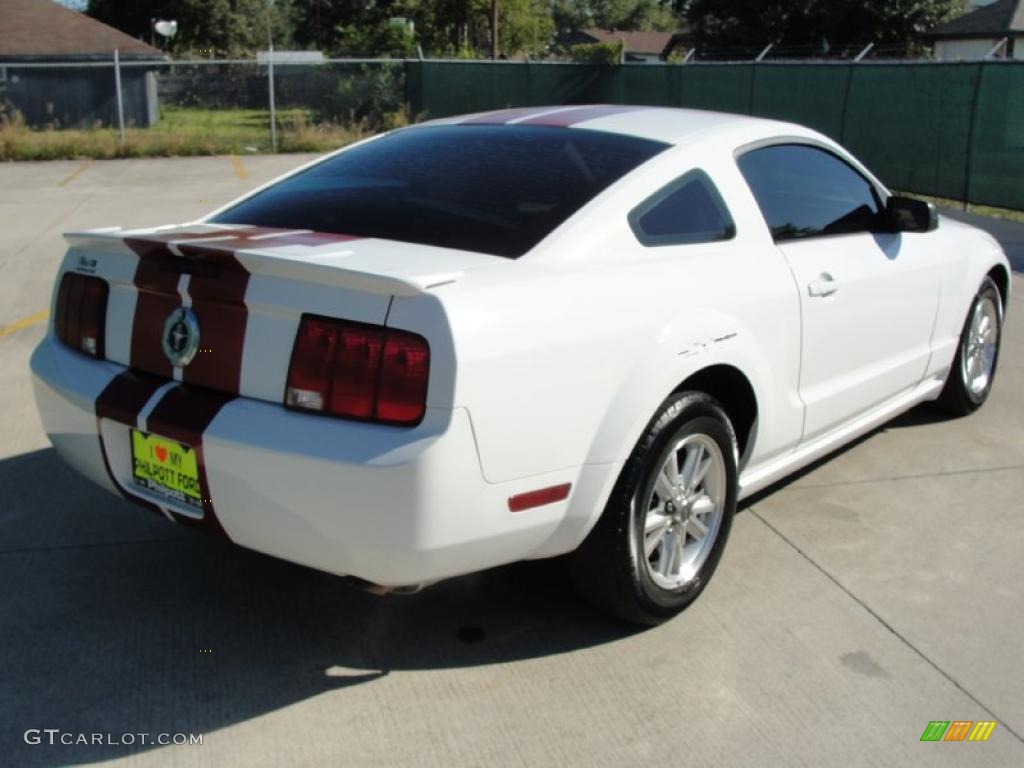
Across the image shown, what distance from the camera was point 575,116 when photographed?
13.9ft

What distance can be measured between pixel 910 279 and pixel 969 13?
4468 centimetres

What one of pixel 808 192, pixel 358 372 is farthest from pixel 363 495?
pixel 808 192

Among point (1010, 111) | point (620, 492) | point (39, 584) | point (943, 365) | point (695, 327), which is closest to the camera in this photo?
point (620, 492)

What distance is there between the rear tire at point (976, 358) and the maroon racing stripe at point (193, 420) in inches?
149

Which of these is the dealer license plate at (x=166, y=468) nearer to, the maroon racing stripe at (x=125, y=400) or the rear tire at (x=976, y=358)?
the maroon racing stripe at (x=125, y=400)

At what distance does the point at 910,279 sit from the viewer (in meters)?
4.68

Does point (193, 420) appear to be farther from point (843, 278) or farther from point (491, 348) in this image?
point (843, 278)

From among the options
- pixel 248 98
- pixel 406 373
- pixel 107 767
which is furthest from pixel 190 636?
pixel 248 98

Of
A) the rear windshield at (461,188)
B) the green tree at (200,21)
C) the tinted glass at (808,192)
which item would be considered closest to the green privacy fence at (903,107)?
the tinted glass at (808,192)

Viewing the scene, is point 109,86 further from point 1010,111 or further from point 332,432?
point 332,432

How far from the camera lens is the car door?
4.07 meters

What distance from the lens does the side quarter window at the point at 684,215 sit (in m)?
3.52

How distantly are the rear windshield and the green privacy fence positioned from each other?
37.3 ft

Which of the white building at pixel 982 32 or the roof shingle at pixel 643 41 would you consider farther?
the roof shingle at pixel 643 41
